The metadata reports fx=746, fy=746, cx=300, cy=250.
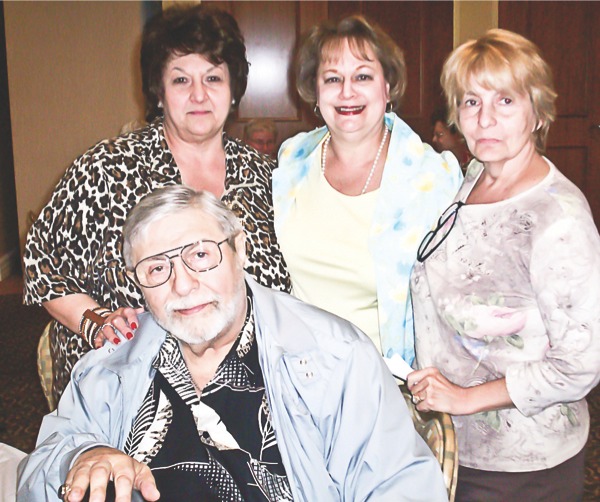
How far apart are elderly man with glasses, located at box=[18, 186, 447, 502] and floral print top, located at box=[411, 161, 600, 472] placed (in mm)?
262

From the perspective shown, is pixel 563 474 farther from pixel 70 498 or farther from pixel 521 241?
pixel 70 498

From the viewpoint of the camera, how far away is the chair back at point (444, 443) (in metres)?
1.54

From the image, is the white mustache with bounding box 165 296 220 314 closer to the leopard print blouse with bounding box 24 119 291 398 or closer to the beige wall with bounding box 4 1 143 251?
the leopard print blouse with bounding box 24 119 291 398

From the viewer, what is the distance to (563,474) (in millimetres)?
1719

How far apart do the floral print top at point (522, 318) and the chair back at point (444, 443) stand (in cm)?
17

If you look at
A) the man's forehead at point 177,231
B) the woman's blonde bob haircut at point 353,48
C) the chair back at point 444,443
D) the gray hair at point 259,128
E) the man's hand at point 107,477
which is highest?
the woman's blonde bob haircut at point 353,48

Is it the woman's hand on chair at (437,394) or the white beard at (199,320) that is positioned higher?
the white beard at (199,320)

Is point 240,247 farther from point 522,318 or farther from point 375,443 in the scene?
point 522,318

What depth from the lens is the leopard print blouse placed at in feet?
7.01

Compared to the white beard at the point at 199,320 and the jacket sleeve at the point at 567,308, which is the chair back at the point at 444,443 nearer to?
the jacket sleeve at the point at 567,308

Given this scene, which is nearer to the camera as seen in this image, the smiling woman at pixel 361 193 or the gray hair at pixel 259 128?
the smiling woman at pixel 361 193

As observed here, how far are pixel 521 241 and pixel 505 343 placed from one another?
24 centimetres

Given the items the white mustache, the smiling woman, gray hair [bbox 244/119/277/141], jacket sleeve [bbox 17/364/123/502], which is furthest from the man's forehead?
gray hair [bbox 244/119/277/141]

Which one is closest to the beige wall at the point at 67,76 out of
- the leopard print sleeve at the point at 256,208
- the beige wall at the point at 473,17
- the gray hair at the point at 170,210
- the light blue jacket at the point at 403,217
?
the beige wall at the point at 473,17
